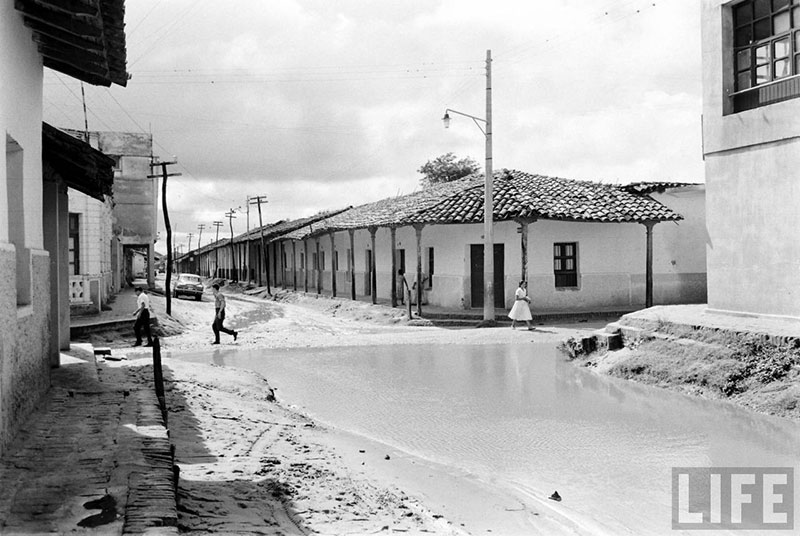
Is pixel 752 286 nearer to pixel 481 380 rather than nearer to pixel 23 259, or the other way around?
pixel 481 380

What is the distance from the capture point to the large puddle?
6797mm

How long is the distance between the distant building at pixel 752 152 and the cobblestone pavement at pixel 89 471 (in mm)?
9832

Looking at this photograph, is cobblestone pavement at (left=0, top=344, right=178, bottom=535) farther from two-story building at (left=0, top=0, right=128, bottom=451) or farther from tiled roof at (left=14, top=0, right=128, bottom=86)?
tiled roof at (left=14, top=0, right=128, bottom=86)

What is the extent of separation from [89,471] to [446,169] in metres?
48.5

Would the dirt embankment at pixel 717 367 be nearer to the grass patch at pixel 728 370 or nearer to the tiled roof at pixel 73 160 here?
the grass patch at pixel 728 370

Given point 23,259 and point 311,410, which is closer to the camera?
point 23,259

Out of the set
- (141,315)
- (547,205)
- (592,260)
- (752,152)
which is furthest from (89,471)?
(592,260)

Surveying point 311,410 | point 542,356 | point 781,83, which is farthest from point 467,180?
point 311,410

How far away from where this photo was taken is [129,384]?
28.9 feet

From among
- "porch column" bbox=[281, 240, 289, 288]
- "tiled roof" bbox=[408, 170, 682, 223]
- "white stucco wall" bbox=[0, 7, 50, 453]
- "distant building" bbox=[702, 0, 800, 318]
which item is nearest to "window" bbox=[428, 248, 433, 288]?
"tiled roof" bbox=[408, 170, 682, 223]

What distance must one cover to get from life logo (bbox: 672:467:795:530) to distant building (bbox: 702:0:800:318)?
545 cm

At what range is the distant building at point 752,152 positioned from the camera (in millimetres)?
11766

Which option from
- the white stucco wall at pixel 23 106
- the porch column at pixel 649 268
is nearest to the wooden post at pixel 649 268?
the porch column at pixel 649 268

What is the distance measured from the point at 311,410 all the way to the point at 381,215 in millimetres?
18460
